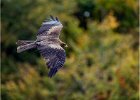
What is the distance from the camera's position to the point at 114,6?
23672 mm

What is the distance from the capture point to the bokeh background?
17.5 meters

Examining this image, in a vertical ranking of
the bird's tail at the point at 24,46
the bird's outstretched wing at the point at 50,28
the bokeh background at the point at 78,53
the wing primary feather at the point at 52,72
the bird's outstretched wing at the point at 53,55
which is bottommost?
the bokeh background at the point at 78,53

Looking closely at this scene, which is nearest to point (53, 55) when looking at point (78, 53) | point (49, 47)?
point (49, 47)

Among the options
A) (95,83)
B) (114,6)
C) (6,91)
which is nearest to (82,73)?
(95,83)

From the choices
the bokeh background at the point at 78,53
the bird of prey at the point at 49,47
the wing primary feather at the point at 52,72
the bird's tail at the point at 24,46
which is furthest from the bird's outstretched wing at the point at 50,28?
the bokeh background at the point at 78,53

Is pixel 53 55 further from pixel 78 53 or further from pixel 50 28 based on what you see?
pixel 78 53

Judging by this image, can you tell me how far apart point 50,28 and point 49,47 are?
1.01m

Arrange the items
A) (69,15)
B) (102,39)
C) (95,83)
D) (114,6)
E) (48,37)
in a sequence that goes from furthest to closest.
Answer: (114,6), (69,15), (102,39), (95,83), (48,37)

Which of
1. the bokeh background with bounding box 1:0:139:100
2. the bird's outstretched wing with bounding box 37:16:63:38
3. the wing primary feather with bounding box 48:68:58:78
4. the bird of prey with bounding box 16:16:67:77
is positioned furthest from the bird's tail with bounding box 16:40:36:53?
the bokeh background with bounding box 1:0:139:100

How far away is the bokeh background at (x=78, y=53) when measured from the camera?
57.5 feet

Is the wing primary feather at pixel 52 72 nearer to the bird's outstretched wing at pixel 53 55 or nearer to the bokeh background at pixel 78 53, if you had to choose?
the bird's outstretched wing at pixel 53 55

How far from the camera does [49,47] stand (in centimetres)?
673

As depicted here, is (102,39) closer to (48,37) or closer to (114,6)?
(114,6)

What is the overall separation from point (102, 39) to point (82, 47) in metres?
0.84
